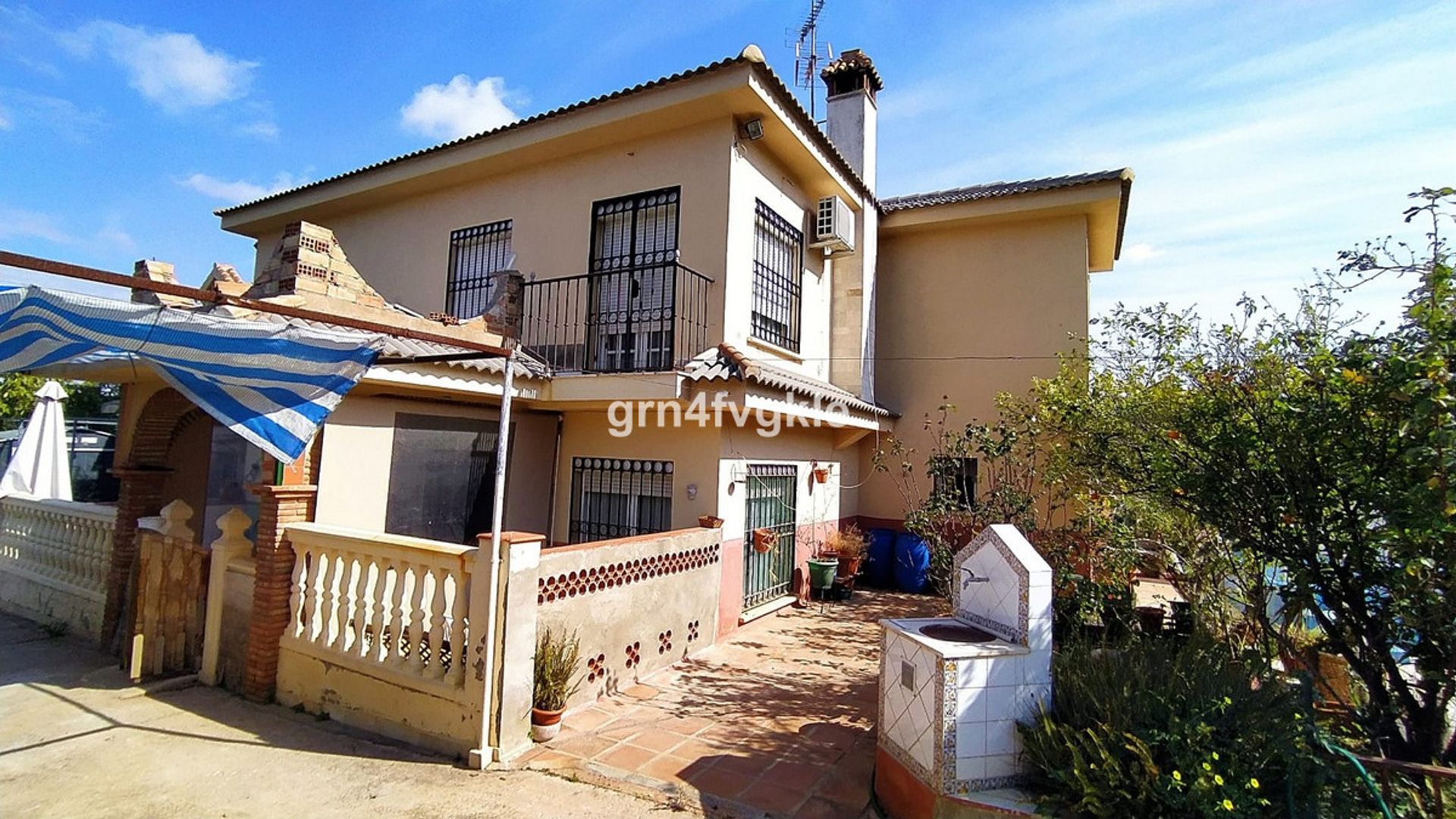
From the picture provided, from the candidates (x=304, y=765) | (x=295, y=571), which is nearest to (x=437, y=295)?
(x=295, y=571)

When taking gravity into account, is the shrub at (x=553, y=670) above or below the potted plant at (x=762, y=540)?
below

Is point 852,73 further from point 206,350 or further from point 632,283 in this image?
point 206,350

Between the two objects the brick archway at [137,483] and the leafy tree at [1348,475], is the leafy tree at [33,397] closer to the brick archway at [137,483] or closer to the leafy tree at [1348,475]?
the brick archway at [137,483]

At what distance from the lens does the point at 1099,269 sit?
15.7 metres

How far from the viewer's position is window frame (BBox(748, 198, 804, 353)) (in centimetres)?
1029

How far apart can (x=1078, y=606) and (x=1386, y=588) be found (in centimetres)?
340

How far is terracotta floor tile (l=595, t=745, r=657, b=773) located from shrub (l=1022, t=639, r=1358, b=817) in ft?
9.48

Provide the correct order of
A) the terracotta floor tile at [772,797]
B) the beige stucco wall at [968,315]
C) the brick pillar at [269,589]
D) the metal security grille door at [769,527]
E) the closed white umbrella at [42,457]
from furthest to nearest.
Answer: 1. the beige stucco wall at [968,315]
2. the closed white umbrella at [42,457]
3. the metal security grille door at [769,527]
4. the brick pillar at [269,589]
5. the terracotta floor tile at [772,797]

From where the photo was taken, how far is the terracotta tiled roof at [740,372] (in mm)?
7879

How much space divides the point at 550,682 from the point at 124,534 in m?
6.58

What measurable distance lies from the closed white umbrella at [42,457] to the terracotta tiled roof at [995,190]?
15617mm

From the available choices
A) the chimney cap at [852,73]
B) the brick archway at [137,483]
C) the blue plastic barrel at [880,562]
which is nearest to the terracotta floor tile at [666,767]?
the brick archway at [137,483]

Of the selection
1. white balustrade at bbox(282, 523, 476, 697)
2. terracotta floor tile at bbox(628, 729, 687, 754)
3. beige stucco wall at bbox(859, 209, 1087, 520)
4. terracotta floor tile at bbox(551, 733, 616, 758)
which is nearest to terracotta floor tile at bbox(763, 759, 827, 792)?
terracotta floor tile at bbox(628, 729, 687, 754)

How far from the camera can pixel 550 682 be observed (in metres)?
5.58
